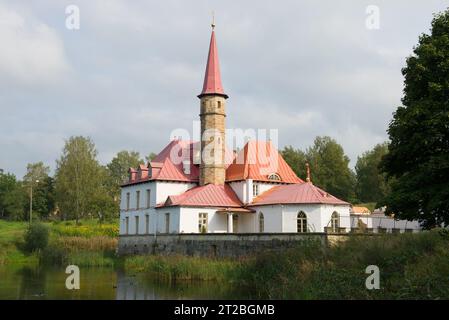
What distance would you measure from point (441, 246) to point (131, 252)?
32899 mm

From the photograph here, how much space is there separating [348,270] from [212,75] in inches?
1133

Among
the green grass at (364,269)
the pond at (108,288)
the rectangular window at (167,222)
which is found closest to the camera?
the green grass at (364,269)

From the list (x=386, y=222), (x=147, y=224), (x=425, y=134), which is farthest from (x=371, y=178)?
(x=425, y=134)

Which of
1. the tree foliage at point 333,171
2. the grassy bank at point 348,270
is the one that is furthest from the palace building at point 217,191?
the tree foliage at point 333,171

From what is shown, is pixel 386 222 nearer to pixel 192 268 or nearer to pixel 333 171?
pixel 192 268

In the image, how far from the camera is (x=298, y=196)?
125 ft

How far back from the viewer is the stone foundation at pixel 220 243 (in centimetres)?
3023

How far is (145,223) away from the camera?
152ft

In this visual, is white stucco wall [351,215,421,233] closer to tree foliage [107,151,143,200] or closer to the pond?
the pond

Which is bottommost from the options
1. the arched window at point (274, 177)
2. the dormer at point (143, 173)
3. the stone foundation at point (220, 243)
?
the stone foundation at point (220, 243)

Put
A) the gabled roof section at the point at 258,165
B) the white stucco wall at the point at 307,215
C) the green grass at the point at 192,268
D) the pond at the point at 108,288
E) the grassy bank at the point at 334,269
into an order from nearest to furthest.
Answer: the grassy bank at the point at 334,269 < the pond at the point at 108,288 < the green grass at the point at 192,268 < the white stucco wall at the point at 307,215 < the gabled roof section at the point at 258,165

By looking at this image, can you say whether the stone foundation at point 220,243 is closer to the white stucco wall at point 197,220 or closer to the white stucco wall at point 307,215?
the white stucco wall at point 197,220

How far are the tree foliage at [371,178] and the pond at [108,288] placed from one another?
140 ft

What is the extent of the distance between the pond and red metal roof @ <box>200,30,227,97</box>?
1750 cm
